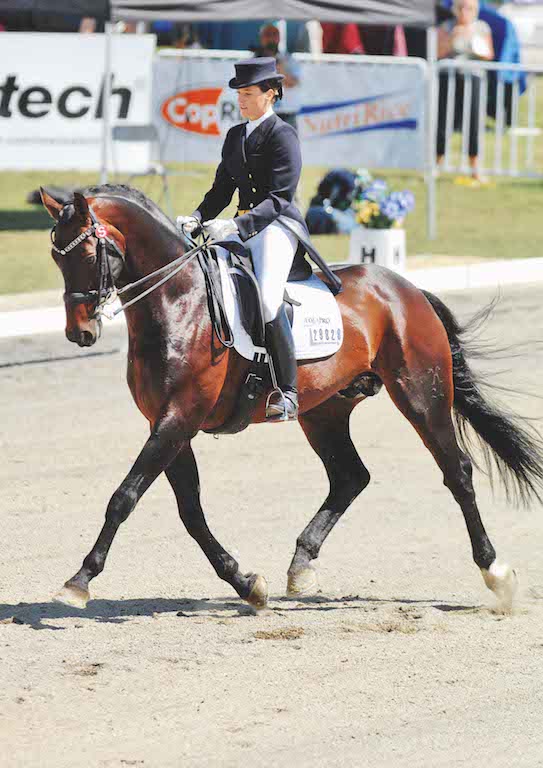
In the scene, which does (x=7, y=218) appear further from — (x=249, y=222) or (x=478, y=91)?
(x=249, y=222)

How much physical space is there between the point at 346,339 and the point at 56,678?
2.13 meters

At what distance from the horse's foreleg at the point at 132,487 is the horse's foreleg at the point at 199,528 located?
279mm

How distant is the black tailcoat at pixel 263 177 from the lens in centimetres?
620

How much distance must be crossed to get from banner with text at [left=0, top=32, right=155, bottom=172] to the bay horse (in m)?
9.08

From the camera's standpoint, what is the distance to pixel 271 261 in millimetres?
6305

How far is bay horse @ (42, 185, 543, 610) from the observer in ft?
19.4

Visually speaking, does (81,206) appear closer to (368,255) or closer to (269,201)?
(269,201)

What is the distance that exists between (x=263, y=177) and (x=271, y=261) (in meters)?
0.38

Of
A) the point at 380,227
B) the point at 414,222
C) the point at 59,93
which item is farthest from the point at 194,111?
the point at 380,227

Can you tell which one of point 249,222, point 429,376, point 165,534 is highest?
point 249,222

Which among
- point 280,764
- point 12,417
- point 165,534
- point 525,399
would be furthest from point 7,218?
point 280,764

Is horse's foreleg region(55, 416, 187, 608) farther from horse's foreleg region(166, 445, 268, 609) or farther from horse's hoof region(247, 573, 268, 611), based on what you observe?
horse's hoof region(247, 573, 268, 611)

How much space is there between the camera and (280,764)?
15.3 ft

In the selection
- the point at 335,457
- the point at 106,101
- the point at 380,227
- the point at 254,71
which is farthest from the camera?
the point at 106,101
